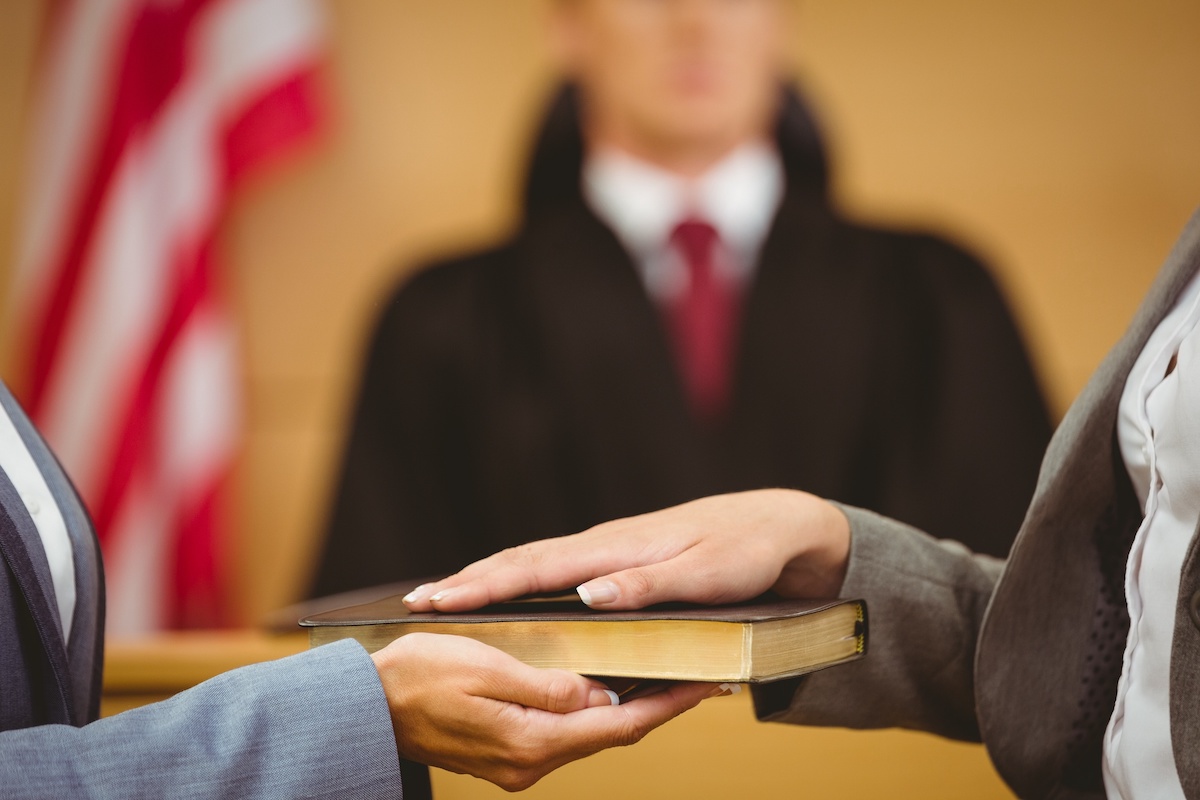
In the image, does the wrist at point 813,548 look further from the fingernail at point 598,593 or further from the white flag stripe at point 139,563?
the white flag stripe at point 139,563

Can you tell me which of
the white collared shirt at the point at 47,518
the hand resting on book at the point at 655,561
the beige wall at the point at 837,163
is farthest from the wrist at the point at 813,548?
the beige wall at the point at 837,163

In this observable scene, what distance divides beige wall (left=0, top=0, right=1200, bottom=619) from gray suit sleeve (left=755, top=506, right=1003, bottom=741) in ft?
6.03

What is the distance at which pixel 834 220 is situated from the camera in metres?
2.40

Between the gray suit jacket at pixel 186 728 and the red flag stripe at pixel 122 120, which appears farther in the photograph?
the red flag stripe at pixel 122 120

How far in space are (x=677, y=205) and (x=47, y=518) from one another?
5.89 feet

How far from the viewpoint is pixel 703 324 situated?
229 cm

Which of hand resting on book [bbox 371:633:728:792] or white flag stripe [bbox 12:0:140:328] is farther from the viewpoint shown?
white flag stripe [bbox 12:0:140:328]

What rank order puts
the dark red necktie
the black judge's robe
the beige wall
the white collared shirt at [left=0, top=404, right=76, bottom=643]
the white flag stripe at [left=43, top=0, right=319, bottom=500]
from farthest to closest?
1. the beige wall
2. the white flag stripe at [left=43, top=0, right=319, bottom=500]
3. the dark red necktie
4. the black judge's robe
5. the white collared shirt at [left=0, top=404, right=76, bottom=643]

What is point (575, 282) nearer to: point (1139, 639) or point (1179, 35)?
point (1179, 35)

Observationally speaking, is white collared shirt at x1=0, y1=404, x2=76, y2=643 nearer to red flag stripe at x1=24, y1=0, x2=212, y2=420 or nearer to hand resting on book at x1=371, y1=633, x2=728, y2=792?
hand resting on book at x1=371, y1=633, x2=728, y2=792

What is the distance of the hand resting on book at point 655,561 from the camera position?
64cm

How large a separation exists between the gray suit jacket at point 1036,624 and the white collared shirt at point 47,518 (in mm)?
441

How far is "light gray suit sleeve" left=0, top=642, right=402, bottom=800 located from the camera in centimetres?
57

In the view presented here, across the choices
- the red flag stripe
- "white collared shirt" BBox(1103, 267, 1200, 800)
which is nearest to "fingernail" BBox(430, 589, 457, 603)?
"white collared shirt" BBox(1103, 267, 1200, 800)
